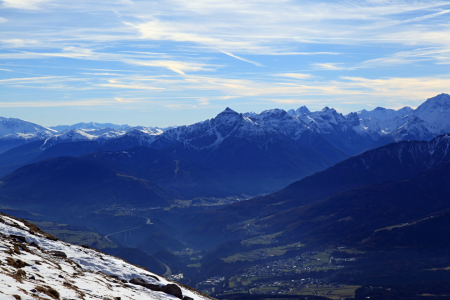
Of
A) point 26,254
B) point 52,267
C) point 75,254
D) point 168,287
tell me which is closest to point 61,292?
point 52,267

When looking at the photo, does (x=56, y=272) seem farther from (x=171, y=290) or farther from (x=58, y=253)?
(x=171, y=290)

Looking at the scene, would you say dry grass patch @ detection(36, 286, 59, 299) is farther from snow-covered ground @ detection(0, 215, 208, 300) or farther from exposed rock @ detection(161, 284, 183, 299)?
exposed rock @ detection(161, 284, 183, 299)

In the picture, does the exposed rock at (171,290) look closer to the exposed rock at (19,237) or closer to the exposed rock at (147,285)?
the exposed rock at (147,285)

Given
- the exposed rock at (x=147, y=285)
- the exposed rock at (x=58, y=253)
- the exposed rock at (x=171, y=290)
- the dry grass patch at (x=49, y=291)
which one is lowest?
the exposed rock at (x=171, y=290)

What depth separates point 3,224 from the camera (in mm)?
78438

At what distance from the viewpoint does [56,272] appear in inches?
2336

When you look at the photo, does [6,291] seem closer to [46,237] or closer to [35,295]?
[35,295]

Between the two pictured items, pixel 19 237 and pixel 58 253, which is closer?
pixel 19 237

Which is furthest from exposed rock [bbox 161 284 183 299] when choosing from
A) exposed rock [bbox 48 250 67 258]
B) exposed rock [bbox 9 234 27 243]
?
exposed rock [bbox 9 234 27 243]

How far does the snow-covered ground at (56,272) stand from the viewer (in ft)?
160

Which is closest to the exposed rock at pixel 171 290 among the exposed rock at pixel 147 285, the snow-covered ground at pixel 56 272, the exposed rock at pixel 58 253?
the exposed rock at pixel 147 285

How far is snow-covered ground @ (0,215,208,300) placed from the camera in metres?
48.7

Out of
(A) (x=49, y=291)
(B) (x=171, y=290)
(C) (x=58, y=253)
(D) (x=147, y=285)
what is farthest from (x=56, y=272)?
(B) (x=171, y=290)

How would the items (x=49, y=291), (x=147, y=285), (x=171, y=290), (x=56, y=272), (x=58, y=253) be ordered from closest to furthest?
1. (x=49, y=291)
2. (x=56, y=272)
3. (x=171, y=290)
4. (x=147, y=285)
5. (x=58, y=253)
